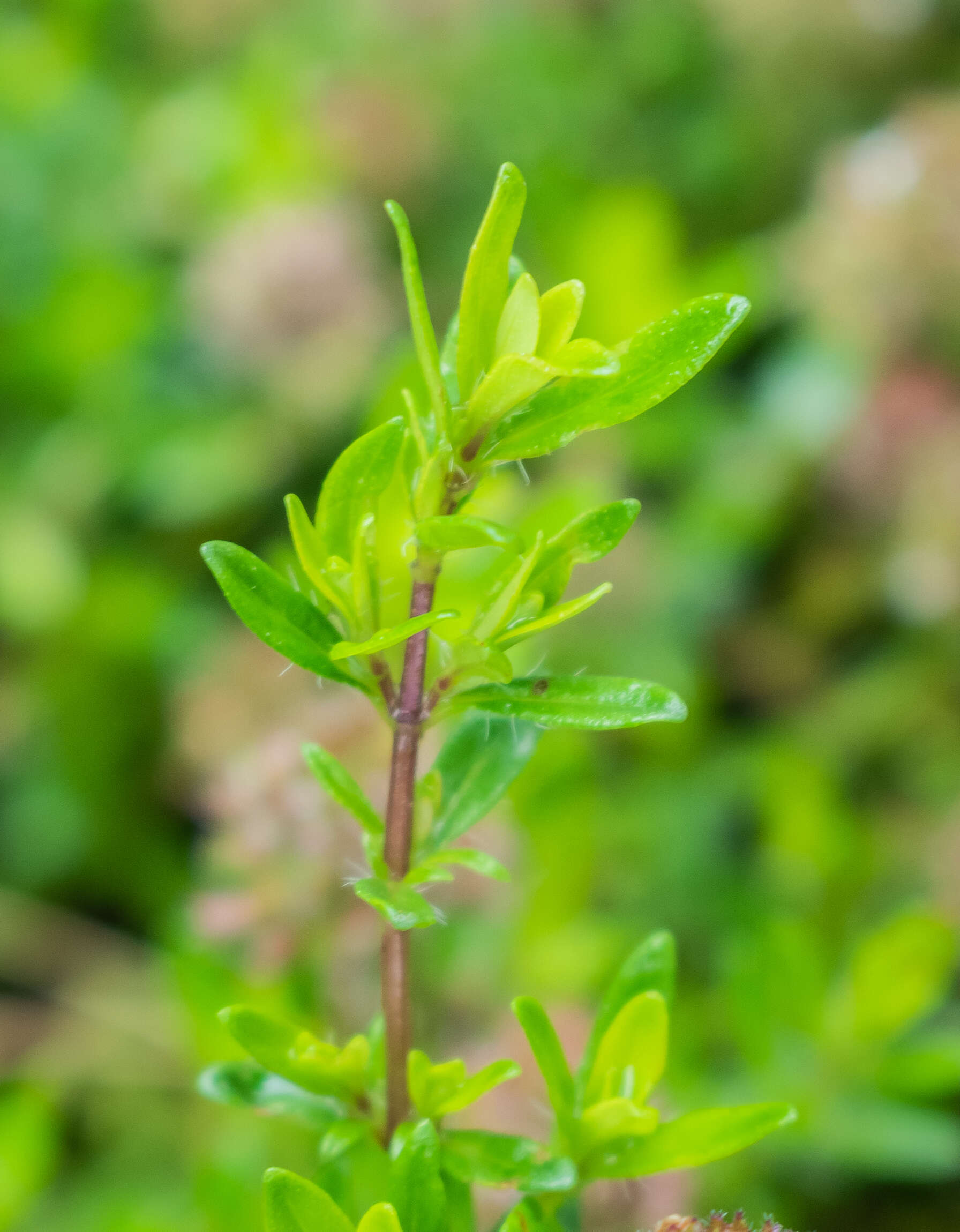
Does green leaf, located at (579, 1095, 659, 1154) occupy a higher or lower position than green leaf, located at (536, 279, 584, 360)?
lower

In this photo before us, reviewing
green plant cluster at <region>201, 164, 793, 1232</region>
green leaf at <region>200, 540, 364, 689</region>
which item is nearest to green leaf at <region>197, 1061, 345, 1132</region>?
green plant cluster at <region>201, 164, 793, 1232</region>

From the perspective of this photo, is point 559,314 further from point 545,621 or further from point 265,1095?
point 265,1095

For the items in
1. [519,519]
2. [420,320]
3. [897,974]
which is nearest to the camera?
[420,320]

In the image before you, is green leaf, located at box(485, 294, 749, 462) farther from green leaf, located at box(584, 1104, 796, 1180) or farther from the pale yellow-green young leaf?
green leaf, located at box(584, 1104, 796, 1180)

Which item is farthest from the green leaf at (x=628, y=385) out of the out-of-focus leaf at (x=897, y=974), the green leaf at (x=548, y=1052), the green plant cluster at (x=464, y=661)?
the out-of-focus leaf at (x=897, y=974)

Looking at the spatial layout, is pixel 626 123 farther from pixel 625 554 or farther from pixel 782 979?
pixel 782 979

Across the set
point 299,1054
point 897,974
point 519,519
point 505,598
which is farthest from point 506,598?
point 519,519

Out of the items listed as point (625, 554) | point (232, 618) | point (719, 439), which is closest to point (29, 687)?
point (232, 618)
